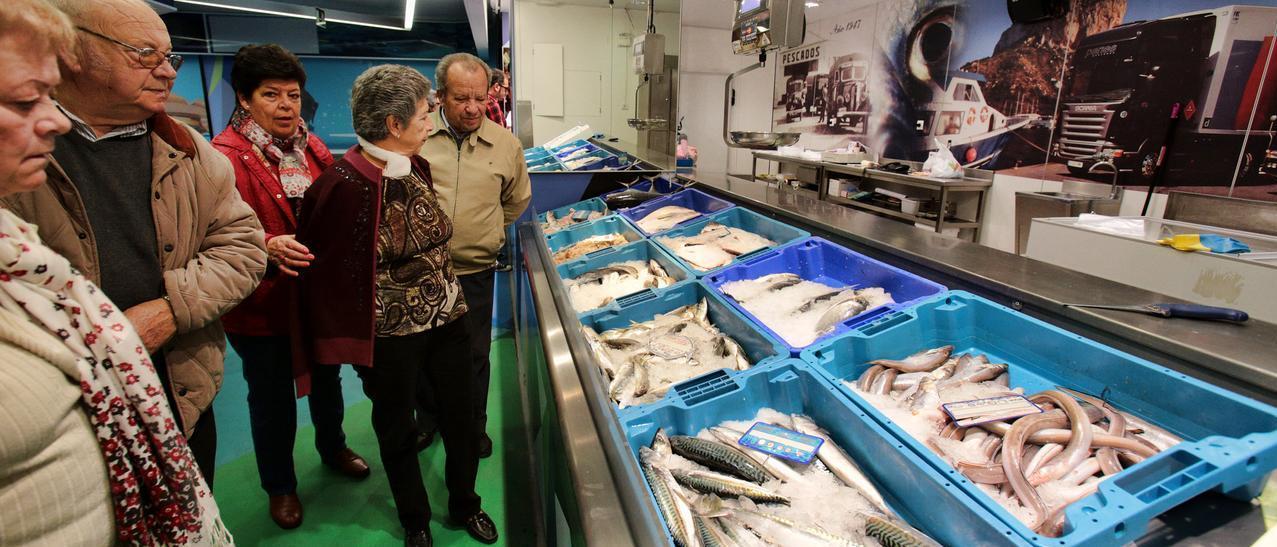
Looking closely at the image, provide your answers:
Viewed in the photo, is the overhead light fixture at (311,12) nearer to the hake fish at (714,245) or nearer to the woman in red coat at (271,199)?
the woman in red coat at (271,199)

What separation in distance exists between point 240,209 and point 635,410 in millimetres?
1260

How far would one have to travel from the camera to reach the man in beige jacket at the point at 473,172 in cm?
238

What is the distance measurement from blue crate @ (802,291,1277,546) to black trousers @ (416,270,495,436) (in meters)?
1.71

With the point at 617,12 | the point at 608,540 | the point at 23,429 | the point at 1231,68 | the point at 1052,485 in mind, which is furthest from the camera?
the point at 617,12

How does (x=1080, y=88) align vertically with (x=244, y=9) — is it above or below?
below

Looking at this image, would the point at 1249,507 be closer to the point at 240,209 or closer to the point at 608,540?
the point at 608,540

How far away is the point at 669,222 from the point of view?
3.22 m

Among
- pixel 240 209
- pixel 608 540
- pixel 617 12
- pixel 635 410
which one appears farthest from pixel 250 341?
pixel 617 12

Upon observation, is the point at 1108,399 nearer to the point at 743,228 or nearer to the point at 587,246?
the point at 743,228

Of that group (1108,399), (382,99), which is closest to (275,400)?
(382,99)

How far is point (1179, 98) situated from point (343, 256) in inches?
233

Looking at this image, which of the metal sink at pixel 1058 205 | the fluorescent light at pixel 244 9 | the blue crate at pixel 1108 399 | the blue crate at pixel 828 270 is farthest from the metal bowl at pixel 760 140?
the fluorescent light at pixel 244 9

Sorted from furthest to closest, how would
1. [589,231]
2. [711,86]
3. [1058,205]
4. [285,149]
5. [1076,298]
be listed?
[711,86]
[1058,205]
[589,231]
[285,149]
[1076,298]

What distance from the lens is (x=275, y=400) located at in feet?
7.84
